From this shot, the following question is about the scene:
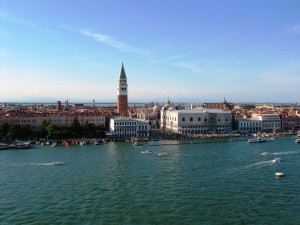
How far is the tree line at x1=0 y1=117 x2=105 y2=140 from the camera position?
19.8 m

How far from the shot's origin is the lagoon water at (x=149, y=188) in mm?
8102

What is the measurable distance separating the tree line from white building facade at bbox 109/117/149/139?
102 centimetres

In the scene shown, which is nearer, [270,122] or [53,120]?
[53,120]

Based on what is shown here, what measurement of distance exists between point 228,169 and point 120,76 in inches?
607

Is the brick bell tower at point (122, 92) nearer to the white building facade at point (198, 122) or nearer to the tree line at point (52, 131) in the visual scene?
the white building facade at point (198, 122)

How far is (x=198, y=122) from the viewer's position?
25656 mm

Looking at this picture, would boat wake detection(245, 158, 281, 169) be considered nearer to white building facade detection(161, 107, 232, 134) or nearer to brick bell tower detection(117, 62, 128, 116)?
white building facade detection(161, 107, 232, 134)

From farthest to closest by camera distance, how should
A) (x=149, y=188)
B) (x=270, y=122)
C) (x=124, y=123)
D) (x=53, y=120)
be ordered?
(x=270, y=122)
(x=53, y=120)
(x=124, y=123)
(x=149, y=188)

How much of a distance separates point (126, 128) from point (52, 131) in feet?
14.8

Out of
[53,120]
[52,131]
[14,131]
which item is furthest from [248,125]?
[14,131]

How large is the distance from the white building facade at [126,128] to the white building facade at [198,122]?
296 centimetres

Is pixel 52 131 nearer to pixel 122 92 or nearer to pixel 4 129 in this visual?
pixel 4 129

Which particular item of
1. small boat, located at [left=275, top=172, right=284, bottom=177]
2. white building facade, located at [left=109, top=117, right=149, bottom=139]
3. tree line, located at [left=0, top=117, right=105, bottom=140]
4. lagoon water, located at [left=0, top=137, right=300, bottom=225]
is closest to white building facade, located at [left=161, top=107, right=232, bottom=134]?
white building facade, located at [left=109, top=117, right=149, bottom=139]

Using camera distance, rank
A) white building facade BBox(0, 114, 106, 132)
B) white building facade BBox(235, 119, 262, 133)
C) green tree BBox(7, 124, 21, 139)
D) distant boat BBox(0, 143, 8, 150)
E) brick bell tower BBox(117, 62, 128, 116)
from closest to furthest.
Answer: distant boat BBox(0, 143, 8, 150), green tree BBox(7, 124, 21, 139), white building facade BBox(0, 114, 106, 132), white building facade BBox(235, 119, 262, 133), brick bell tower BBox(117, 62, 128, 116)
